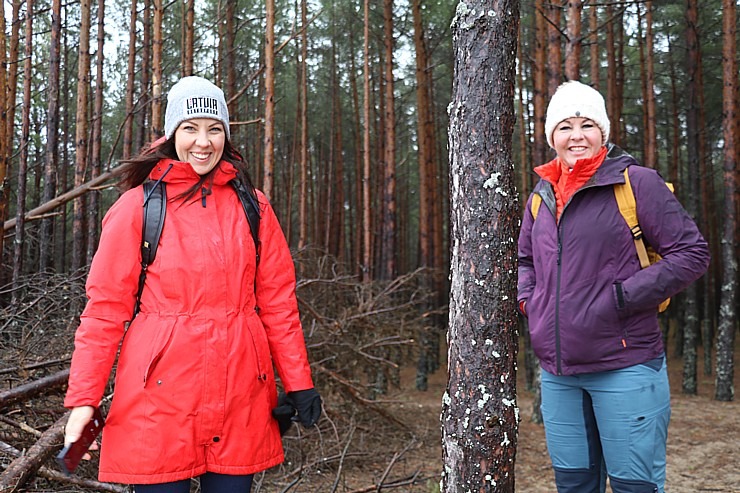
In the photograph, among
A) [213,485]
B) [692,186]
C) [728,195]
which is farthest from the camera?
[692,186]

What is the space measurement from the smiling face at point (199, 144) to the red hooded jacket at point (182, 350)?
56 millimetres

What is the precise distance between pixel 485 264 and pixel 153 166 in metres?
1.23

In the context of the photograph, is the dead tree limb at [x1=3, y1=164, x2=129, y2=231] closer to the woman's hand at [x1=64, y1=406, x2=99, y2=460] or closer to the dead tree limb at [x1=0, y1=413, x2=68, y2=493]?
the dead tree limb at [x1=0, y1=413, x2=68, y2=493]

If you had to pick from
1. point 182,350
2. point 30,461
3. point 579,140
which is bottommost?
point 30,461

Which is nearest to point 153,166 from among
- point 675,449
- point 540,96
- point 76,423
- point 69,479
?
point 76,423

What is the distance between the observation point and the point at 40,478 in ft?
10.9

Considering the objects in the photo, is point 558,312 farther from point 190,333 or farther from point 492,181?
point 190,333

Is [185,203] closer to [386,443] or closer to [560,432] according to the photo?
[560,432]

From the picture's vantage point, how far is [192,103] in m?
2.29

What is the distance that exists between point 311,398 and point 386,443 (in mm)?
4680

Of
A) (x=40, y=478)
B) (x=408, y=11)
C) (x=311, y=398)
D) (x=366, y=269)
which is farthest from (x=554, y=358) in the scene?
(x=408, y=11)

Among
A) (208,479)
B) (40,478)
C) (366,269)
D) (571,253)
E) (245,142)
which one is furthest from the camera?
(245,142)

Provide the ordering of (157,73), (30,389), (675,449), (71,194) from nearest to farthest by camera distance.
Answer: (30,389), (71,194), (675,449), (157,73)

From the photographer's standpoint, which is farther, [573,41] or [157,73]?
[573,41]
